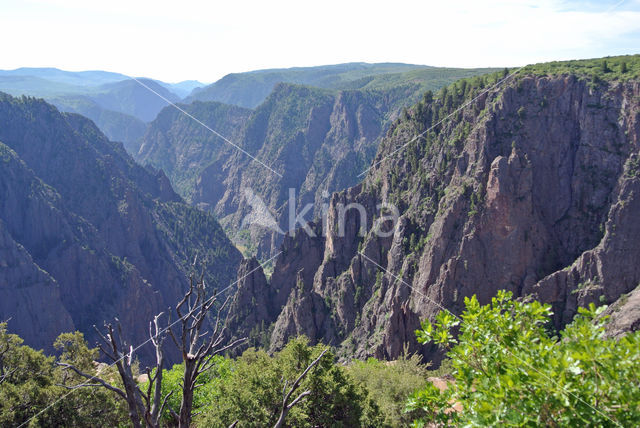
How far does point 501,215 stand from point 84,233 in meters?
104

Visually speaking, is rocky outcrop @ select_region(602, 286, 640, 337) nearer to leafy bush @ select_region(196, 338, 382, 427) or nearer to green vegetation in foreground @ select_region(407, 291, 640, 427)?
leafy bush @ select_region(196, 338, 382, 427)

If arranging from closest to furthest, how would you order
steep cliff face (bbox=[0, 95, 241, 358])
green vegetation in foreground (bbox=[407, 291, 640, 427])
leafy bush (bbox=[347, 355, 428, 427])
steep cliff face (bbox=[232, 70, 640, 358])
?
green vegetation in foreground (bbox=[407, 291, 640, 427])
leafy bush (bbox=[347, 355, 428, 427])
steep cliff face (bbox=[232, 70, 640, 358])
steep cliff face (bbox=[0, 95, 241, 358])

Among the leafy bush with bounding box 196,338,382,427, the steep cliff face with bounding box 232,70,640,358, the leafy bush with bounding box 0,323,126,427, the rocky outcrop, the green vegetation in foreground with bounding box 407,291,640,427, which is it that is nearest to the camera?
the green vegetation in foreground with bounding box 407,291,640,427

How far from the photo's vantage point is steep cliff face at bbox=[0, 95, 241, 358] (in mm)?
98875

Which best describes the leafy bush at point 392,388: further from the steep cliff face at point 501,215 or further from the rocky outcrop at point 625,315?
the steep cliff face at point 501,215

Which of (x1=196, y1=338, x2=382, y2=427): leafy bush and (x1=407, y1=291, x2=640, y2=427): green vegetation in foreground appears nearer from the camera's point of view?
(x1=407, y1=291, x2=640, y2=427): green vegetation in foreground

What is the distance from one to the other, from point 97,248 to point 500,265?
332 ft

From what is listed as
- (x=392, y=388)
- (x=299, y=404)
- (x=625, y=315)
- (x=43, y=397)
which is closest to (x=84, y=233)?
(x=392, y=388)

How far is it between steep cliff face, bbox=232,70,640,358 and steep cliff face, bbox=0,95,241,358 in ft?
177

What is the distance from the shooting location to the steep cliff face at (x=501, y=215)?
51.4m

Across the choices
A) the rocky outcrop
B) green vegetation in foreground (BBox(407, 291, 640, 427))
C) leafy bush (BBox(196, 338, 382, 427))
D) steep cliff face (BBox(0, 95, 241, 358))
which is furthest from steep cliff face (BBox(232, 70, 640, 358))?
steep cliff face (BBox(0, 95, 241, 358))

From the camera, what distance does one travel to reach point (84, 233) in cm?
12056

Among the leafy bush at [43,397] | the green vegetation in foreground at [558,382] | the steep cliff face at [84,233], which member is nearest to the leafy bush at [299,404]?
the leafy bush at [43,397]

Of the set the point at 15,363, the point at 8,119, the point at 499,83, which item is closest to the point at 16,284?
the point at 8,119
